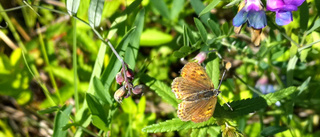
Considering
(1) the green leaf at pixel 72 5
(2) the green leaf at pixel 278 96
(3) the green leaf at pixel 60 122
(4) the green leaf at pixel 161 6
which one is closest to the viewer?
(2) the green leaf at pixel 278 96

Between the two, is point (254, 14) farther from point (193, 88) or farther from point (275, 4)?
point (193, 88)

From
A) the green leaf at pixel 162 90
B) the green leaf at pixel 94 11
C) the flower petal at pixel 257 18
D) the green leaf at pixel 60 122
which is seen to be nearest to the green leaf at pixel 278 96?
the flower petal at pixel 257 18

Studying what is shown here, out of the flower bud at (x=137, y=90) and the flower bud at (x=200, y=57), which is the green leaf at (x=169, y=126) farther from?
the flower bud at (x=200, y=57)

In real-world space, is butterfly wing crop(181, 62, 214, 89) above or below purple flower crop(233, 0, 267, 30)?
below

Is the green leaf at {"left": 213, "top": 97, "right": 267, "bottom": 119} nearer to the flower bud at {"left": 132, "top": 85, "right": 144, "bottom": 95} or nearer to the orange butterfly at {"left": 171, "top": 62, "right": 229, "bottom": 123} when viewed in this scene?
the orange butterfly at {"left": 171, "top": 62, "right": 229, "bottom": 123}

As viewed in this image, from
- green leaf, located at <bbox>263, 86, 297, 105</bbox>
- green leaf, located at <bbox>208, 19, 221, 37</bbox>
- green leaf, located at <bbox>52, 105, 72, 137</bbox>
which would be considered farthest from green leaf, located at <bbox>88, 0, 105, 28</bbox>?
green leaf, located at <bbox>263, 86, 297, 105</bbox>

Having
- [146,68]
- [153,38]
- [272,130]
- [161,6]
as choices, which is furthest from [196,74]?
[153,38]

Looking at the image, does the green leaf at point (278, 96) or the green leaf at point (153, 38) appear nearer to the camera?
the green leaf at point (278, 96)

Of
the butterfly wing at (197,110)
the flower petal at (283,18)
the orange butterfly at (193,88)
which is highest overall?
the flower petal at (283,18)
